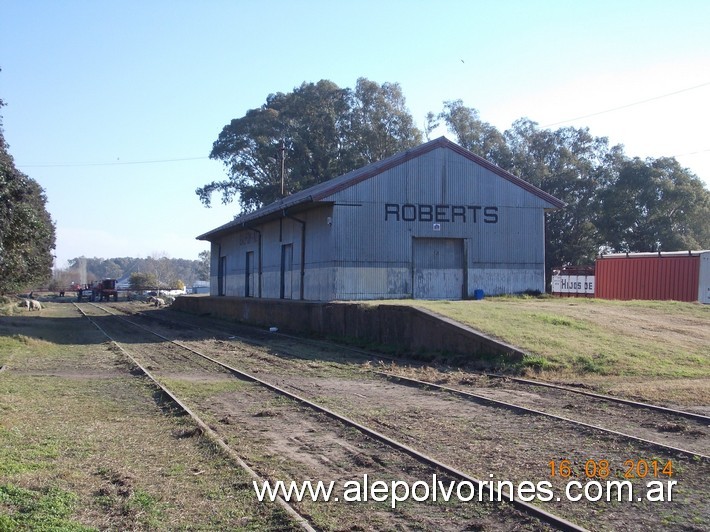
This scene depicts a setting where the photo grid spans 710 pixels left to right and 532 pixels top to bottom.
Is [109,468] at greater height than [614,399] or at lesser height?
lesser

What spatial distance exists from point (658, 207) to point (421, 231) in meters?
29.1

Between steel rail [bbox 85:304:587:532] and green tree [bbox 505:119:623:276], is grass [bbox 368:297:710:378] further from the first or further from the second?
green tree [bbox 505:119:623:276]

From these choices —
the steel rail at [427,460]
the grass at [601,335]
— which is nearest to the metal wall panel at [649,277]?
Answer: the grass at [601,335]

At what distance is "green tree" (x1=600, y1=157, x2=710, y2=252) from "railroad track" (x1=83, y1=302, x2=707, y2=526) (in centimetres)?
3696

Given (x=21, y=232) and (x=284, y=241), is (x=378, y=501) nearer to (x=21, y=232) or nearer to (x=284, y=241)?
(x=21, y=232)

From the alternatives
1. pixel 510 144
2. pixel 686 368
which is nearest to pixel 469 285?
pixel 686 368

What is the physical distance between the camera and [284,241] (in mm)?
36750

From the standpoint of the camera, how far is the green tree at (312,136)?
62.4m

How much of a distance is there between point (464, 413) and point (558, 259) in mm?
50202

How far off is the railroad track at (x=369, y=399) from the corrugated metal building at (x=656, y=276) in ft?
64.9

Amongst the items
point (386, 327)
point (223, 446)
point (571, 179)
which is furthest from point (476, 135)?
point (223, 446)

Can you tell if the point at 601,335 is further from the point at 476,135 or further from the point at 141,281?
the point at 141,281

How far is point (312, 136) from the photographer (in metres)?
62.6

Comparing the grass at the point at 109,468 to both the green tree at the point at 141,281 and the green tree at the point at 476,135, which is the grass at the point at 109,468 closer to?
the green tree at the point at 476,135
